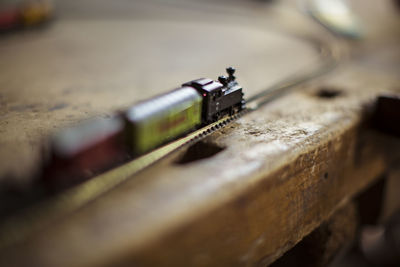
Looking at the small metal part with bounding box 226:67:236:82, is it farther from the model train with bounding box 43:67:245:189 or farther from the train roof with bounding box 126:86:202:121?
the train roof with bounding box 126:86:202:121

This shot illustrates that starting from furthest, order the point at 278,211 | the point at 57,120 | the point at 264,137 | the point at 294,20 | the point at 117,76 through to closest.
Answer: the point at 294,20 < the point at 117,76 < the point at 57,120 < the point at 264,137 < the point at 278,211

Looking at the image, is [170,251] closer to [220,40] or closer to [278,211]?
[278,211]

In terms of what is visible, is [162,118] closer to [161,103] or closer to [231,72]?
[161,103]

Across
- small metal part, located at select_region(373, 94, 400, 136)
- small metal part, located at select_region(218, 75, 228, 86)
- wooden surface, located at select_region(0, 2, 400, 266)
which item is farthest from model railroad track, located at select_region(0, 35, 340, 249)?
small metal part, located at select_region(373, 94, 400, 136)

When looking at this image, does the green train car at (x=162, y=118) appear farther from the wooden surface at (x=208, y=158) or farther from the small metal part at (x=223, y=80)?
the small metal part at (x=223, y=80)

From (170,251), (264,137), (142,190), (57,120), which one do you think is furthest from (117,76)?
(170,251)

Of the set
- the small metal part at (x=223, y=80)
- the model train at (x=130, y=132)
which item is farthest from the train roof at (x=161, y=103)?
the small metal part at (x=223, y=80)

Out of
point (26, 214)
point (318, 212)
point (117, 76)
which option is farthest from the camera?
point (117, 76)
